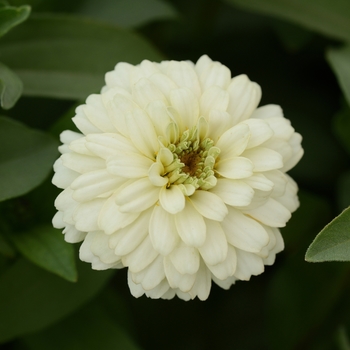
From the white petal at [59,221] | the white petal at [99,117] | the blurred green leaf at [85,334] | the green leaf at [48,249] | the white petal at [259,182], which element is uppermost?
the white petal at [259,182]

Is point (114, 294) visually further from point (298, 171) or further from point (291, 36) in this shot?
point (291, 36)

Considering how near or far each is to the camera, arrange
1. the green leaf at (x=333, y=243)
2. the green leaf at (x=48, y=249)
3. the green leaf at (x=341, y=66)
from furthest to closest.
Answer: the green leaf at (x=341, y=66) → the green leaf at (x=48, y=249) → the green leaf at (x=333, y=243)

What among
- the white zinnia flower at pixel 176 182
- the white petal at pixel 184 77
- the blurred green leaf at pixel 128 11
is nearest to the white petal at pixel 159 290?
the white zinnia flower at pixel 176 182

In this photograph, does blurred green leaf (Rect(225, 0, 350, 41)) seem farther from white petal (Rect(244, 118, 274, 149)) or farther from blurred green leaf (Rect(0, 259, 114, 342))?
blurred green leaf (Rect(0, 259, 114, 342))

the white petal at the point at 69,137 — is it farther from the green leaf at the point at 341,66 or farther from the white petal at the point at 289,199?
the green leaf at the point at 341,66

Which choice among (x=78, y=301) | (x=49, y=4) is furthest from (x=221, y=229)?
(x=49, y=4)

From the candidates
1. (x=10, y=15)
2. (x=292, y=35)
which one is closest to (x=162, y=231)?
(x=10, y=15)

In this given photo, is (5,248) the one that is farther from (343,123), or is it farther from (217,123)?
(343,123)
